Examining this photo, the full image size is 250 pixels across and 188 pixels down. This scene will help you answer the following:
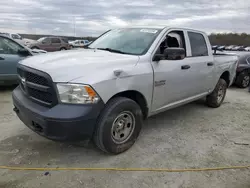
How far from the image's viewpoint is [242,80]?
8.33m

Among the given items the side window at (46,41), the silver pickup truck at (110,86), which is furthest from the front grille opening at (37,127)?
the side window at (46,41)

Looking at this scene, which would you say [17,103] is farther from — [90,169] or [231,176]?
[231,176]

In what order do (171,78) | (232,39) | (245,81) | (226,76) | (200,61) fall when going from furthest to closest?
(232,39) → (245,81) → (226,76) → (200,61) → (171,78)

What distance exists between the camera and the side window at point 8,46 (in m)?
6.23

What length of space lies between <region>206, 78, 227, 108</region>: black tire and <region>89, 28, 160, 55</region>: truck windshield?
2483 mm

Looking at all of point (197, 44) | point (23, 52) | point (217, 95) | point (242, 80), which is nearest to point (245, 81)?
point (242, 80)

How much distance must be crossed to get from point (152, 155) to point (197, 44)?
2.57 metres

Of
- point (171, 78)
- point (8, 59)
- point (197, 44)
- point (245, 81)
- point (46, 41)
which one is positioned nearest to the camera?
point (171, 78)

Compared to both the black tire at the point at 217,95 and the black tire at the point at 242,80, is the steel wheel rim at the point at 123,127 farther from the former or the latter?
the black tire at the point at 242,80

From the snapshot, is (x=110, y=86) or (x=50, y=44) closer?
(x=110, y=86)

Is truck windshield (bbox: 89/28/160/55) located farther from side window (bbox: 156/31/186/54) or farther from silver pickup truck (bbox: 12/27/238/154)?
side window (bbox: 156/31/186/54)

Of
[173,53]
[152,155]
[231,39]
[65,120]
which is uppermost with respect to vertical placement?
[231,39]

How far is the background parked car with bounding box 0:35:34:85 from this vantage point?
610cm

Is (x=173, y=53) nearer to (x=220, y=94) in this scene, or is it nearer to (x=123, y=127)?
(x=123, y=127)
